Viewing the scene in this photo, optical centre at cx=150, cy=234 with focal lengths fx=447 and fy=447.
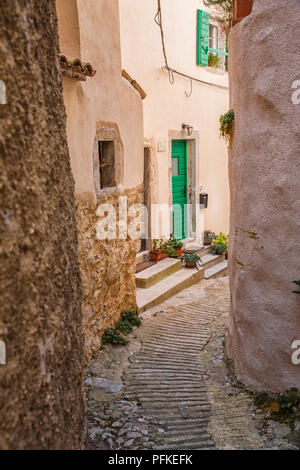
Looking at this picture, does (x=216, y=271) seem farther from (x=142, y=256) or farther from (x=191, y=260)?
(x=142, y=256)

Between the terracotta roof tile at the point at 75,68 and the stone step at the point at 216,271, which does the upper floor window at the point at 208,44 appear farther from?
the terracotta roof tile at the point at 75,68

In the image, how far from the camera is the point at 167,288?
7.96m

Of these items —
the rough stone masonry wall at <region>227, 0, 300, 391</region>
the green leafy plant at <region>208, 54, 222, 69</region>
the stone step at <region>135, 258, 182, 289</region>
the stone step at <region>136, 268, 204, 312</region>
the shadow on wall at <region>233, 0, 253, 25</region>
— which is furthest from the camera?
the green leafy plant at <region>208, 54, 222, 69</region>

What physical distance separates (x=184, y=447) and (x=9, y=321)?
2.29 meters

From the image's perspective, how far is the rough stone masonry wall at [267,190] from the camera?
3965mm

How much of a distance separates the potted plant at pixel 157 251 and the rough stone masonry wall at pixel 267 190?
4.17 meters

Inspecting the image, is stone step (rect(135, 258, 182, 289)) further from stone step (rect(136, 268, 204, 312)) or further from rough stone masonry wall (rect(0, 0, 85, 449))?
rough stone masonry wall (rect(0, 0, 85, 449))

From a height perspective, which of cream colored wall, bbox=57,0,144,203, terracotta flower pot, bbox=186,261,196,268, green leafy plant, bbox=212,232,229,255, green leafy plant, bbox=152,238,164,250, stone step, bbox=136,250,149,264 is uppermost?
cream colored wall, bbox=57,0,144,203

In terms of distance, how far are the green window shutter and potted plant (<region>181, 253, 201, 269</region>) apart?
4430mm

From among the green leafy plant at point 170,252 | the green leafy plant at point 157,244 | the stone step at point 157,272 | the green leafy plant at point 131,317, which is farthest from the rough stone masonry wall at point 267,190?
the green leafy plant at point 170,252

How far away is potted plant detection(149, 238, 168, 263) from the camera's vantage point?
29.2 ft

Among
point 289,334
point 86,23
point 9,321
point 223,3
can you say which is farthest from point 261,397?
point 223,3

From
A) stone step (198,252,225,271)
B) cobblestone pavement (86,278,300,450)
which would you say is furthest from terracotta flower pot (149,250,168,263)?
cobblestone pavement (86,278,300,450)

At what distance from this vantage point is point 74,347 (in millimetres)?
A: 2795
